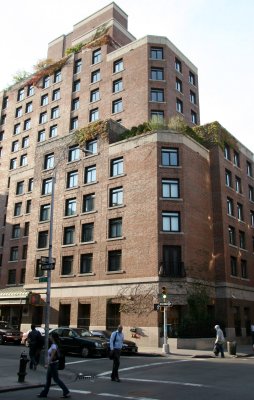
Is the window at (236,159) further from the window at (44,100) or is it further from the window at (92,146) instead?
the window at (44,100)

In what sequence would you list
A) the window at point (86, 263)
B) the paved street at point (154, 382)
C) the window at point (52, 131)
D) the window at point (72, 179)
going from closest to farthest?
the paved street at point (154, 382)
the window at point (86, 263)
the window at point (72, 179)
the window at point (52, 131)

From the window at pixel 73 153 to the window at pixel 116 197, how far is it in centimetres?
625

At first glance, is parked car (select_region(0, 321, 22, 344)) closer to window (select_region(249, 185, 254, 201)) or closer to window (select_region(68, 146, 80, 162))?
window (select_region(68, 146, 80, 162))

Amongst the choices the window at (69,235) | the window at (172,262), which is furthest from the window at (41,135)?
the window at (172,262)

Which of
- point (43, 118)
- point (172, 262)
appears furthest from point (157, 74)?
point (172, 262)

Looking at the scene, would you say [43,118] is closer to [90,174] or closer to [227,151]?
[90,174]

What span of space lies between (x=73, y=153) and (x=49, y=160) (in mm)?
3478

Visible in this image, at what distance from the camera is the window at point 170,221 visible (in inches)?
1331

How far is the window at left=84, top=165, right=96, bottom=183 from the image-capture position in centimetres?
3950

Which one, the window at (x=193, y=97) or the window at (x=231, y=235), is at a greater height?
the window at (x=193, y=97)

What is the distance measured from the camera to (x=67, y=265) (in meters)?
38.8

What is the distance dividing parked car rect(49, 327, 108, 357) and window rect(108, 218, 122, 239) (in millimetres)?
12133

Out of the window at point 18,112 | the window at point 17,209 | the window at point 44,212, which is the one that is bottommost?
the window at point 44,212

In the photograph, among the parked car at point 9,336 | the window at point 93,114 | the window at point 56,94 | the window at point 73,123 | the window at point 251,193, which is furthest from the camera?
the window at point 56,94
